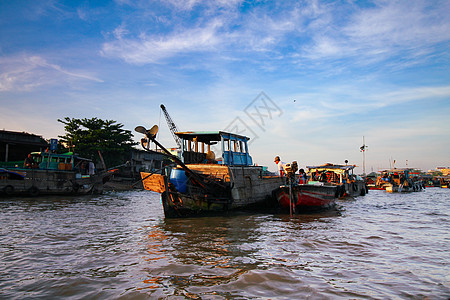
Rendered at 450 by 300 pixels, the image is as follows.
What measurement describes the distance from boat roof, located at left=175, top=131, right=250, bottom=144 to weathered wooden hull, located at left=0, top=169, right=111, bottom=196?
11.9 m

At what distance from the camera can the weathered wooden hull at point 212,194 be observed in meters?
9.60

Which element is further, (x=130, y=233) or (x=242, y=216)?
(x=242, y=216)

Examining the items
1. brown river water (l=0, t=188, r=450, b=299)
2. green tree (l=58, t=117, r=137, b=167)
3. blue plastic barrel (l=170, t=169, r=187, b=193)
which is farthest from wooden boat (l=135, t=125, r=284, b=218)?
green tree (l=58, t=117, r=137, b=167)

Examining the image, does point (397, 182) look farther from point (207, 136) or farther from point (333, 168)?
point (207, 136)

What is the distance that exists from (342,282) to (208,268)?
80.9 inches

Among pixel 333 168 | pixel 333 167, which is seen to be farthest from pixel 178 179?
pixel 333 167

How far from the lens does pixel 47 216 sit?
9.95 m

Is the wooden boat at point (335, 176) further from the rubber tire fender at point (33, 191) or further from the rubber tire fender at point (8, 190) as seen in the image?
the rubber tire fender at point (8, 190)

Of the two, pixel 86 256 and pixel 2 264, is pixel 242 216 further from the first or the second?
pixel 2 264

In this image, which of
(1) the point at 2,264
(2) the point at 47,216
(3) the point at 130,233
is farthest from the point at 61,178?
(1) the point at 2,264

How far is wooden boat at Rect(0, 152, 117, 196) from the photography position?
17000 mm

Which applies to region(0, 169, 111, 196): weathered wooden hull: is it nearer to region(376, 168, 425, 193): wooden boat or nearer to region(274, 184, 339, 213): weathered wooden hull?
region(274, 184, 339, 213): weathered wooden hull

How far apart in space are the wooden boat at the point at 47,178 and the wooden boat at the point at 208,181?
11.9 metres

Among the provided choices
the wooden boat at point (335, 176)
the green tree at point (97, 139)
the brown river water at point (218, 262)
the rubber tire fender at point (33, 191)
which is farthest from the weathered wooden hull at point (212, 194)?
the green tree at point (97, 139)
